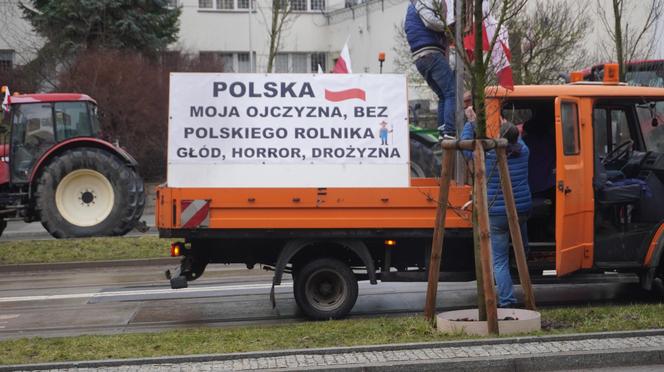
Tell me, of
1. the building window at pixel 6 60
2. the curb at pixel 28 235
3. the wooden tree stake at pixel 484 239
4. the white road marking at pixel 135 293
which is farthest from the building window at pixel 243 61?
the wooden tree stake at pixel 484 239

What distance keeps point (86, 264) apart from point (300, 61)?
1074 inches

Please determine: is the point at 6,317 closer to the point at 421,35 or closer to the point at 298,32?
the point at 421,35

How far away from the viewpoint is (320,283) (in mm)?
9797

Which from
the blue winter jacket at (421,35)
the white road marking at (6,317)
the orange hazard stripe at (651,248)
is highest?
the blue winter jacket at (421,35)

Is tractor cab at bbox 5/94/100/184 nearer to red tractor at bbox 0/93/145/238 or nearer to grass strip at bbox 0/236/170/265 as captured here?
red tractor at bbox 0/93/145/238

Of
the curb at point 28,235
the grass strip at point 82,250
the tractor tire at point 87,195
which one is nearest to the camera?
the grass strip at point 82,250

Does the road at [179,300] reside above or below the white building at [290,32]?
below

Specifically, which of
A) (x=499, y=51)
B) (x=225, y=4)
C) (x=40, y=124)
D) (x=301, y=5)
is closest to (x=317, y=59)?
(x=301, y=5)

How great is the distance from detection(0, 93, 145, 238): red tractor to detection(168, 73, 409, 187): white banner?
27.1 feet

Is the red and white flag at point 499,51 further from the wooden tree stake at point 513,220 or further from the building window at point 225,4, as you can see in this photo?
the building window at point 225,4

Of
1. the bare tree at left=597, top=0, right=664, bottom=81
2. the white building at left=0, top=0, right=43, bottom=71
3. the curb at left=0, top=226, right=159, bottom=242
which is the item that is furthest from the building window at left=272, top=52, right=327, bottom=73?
the curb at left=0, top=226, right=159, bottom=242

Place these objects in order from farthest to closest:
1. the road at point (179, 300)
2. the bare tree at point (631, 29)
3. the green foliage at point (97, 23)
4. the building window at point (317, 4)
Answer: the building window at point (317, 4) → the green foliage at point (97, 23) → the bare tree at point (631, 29) → the road at point (179, 300)

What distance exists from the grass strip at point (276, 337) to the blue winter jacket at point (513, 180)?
1.08 metres

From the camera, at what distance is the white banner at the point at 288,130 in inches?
376
